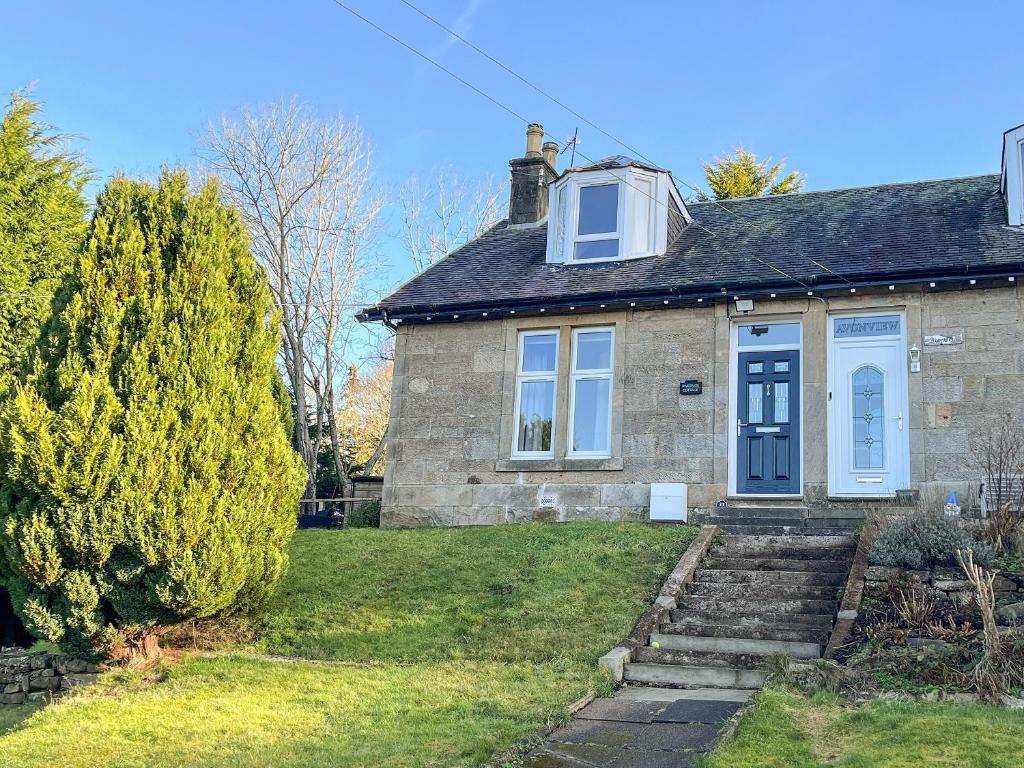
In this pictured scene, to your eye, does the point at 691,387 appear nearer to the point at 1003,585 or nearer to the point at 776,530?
the point at 776,530

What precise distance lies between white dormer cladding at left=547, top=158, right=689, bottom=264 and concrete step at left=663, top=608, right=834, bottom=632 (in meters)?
7.18

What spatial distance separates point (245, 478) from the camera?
10492 millimetres

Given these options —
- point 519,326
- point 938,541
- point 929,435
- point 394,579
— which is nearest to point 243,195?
point 519,326

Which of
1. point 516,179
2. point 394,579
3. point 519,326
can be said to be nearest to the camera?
point 394,579

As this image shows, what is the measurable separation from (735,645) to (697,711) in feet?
5.62

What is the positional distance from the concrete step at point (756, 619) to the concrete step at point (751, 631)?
11 mm

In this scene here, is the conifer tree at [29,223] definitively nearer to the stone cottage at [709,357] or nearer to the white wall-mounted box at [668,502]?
the stone cottage at [709,357]

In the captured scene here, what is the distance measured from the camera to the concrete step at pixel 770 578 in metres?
10.4

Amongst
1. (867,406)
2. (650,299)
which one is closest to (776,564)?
(867,406)

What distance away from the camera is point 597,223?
16.1 meters

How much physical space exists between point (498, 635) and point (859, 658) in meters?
3.44

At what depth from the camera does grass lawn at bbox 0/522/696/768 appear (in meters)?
7.18

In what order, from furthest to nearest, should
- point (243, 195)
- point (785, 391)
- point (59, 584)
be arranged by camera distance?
point (243, 195) < point (785, 391) < point (59, 584)

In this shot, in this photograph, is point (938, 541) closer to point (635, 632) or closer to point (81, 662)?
point (635, 632)
